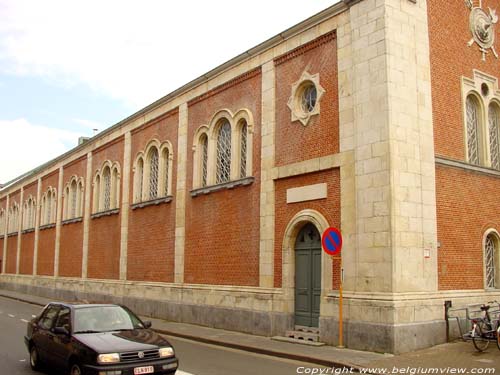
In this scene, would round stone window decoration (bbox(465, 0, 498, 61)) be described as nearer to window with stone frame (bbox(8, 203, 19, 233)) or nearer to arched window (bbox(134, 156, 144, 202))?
arched window (bbox(134, 156, 144, 202))

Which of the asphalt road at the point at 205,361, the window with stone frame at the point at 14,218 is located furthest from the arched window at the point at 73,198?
the asphalt road at the point at 205,361

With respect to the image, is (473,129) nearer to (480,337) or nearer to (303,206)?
(303,206)

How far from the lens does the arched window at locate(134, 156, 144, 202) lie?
25.9 meters

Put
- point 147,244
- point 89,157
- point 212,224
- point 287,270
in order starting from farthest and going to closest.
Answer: point 89,157
point 147,244
point 212,224
point 287,270

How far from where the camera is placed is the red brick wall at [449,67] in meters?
15.0

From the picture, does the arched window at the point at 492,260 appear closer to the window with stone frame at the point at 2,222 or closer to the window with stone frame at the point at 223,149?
the window with stone frame at the point at 223,149

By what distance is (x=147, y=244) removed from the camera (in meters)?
24.0

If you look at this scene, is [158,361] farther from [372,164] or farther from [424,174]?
[424,174]

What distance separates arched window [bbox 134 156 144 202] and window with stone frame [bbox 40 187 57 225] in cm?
1365

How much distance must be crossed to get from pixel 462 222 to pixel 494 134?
12.2 ft

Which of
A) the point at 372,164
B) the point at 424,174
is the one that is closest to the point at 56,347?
the point at 372,164

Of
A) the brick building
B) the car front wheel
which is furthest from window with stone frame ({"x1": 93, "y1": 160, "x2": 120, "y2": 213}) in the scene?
the car front wheel

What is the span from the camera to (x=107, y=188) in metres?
29.7

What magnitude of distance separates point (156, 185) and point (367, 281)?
13.4 m
